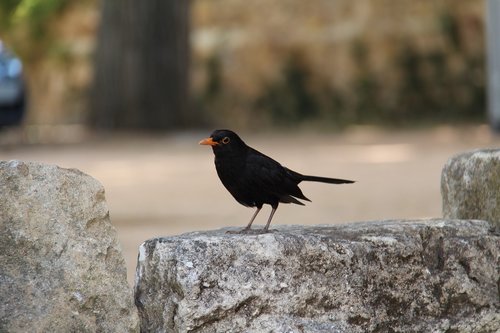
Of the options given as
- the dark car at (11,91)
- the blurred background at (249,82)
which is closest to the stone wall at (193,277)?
the blurred background at (249,82)

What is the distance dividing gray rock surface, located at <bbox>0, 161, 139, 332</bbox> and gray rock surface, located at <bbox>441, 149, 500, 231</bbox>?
1.50 metres

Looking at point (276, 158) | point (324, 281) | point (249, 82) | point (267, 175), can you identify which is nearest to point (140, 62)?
point (249, 82)

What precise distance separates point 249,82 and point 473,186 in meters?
16.0

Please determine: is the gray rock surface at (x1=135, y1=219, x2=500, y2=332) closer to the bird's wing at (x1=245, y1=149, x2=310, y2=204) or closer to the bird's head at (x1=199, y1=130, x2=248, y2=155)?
the bird's wing at (x1=245, y1=149, x2=310, y2=204)

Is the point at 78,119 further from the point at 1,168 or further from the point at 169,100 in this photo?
the point at 1,168

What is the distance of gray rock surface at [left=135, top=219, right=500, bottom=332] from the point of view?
13.7 feet

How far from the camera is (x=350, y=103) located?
20422 millimetres

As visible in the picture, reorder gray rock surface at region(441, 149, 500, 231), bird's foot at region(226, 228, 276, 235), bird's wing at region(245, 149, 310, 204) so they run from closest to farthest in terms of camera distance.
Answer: bird's foot at region(226, 228, 276, 235)
bird's wing at region(245, 149, 310, 204)
gray rock surface at region(441, 149, 500, 231)

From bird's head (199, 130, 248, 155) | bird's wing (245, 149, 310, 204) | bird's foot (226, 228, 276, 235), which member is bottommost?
bird's foot (226, 228, 276, 235)

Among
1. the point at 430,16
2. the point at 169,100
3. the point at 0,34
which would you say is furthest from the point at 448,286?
the point at 0,34

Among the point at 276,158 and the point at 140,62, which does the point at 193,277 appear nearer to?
the point at 276,158

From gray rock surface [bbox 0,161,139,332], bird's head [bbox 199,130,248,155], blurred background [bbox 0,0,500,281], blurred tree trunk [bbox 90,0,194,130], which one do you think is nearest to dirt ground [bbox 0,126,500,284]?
blurred background [bbox 0,0,500,281]

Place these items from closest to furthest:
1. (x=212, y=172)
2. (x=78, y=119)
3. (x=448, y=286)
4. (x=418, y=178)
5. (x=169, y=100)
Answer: (x=448, y=286) → (x=418, y=178) → (x=212, y=172) → (x=169, y=100) → (x=78, y=119)

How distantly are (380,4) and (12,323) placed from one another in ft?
57.5
